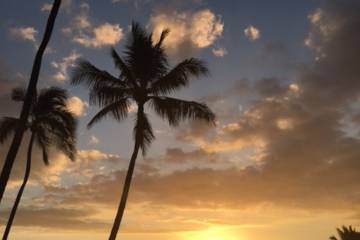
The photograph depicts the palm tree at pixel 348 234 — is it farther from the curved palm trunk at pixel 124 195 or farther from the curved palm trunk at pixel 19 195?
the curved palm trunk at pixel 19 195

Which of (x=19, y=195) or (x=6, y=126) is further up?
(x=6, y=126)

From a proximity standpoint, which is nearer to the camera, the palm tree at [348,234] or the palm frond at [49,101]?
the palm tree at [348,234]

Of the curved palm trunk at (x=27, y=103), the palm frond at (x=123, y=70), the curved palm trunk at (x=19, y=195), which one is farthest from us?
the curved palm trunk at (x=19, y=195)

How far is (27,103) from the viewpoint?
1316 centimetres

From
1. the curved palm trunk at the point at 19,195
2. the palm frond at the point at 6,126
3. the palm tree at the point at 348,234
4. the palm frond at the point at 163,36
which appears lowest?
the palm tree at the point at 348,234

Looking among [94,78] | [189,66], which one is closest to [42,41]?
[94,78]

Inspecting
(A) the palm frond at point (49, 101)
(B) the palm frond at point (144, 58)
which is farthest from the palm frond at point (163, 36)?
(A) the palm frond at point (49, 101)

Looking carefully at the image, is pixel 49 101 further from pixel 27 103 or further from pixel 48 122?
pixel 27 103

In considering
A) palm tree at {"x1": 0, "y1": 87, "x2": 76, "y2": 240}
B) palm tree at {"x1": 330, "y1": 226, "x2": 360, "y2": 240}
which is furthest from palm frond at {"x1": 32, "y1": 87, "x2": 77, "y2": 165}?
palm tree at {"x1": 330, "y1": 226, "x2": 360, "y2": 240}

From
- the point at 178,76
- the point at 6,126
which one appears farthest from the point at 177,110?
the point at 6,126

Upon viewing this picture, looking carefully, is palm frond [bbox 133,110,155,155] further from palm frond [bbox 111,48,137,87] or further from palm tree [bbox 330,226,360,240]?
palm tree [bbox 330,226,360,240]

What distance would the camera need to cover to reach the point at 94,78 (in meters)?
20.9

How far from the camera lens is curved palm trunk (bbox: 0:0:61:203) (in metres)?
12.7

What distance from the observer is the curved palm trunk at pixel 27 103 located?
12703 mm
